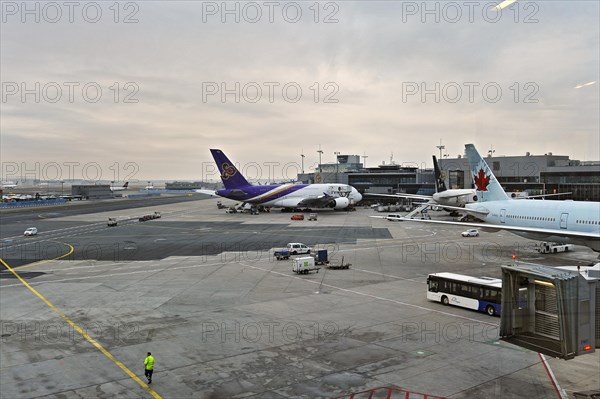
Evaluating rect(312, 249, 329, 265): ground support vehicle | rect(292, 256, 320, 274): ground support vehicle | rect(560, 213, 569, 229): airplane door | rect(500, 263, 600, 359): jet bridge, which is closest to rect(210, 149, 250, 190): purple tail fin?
rect(312, 249, 329, 265): ground support vehicle

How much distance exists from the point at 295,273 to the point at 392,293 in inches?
504

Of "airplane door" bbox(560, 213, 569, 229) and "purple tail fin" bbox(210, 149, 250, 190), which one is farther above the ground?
"purple tail fin" bbox(210, 149, 250, 190)

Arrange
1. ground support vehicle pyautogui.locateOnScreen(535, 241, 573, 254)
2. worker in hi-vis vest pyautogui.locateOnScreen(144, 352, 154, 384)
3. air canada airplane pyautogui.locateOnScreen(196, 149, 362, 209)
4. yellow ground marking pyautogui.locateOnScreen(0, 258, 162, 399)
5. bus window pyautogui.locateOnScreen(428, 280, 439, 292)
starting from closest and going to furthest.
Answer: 1. yellow ground marking pyautogui.locateOnScreen(0, 258, 162, 399)
2. worker in hi-vis vest pyautogui.locateOnScreen(144, 352, 154, 384)
3. bus window pyautogui.locateOnScreen(428, 280, 439, 292)
4. ground support vehicle pyautogui.locateOnScreen(535, 241, 573, 254)
5. air canada airplane pyautogui.locateOnScreen(196, 149, 362, 209)

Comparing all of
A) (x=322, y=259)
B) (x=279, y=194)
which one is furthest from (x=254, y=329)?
(x=279, y=194)

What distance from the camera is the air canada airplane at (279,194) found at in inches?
4747

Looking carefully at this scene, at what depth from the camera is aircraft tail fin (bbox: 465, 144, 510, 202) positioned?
2395 inches

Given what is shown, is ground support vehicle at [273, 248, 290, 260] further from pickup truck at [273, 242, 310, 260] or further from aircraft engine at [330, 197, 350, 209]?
aircraft engine at [330, 197, 350, 209]

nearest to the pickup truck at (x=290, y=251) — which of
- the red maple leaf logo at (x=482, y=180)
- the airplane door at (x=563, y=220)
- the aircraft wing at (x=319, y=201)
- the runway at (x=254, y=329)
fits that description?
the runway at (x=254, y=329)

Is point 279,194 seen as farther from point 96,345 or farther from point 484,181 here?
point 96,345

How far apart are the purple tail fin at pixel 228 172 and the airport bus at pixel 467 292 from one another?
87.3 metres

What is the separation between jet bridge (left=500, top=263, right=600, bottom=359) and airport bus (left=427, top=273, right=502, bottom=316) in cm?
1727

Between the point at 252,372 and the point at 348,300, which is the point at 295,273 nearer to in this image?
the point at 348,300

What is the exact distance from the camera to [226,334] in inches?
1151

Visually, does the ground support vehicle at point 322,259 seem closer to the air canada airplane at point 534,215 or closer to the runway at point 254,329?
the runway at point 254,329
